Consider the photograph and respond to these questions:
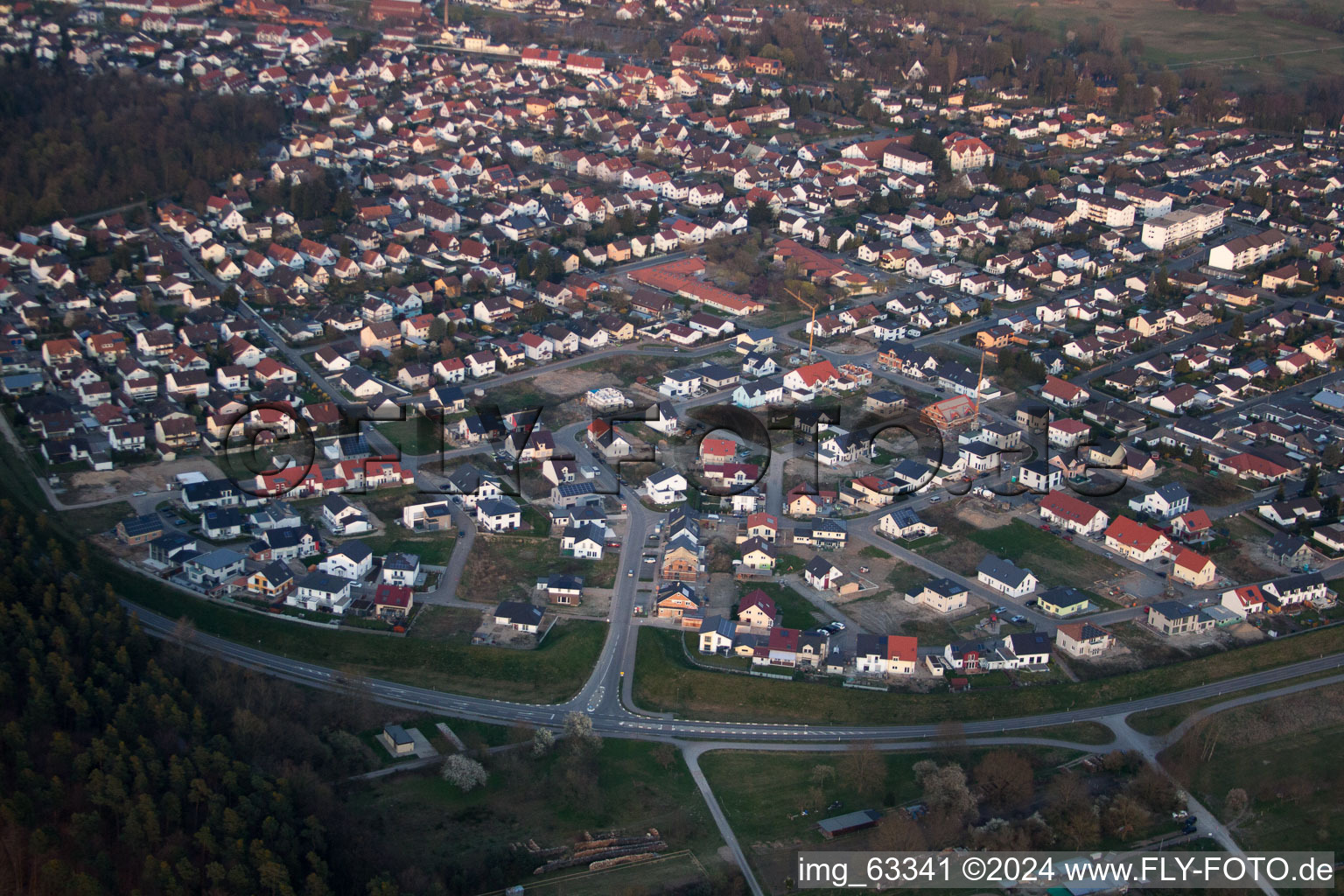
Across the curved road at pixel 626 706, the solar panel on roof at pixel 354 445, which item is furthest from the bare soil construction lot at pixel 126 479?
the curved road at pixel 626 706

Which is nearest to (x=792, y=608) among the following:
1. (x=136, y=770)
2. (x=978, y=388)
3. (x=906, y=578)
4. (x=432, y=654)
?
(x=906, y=578)

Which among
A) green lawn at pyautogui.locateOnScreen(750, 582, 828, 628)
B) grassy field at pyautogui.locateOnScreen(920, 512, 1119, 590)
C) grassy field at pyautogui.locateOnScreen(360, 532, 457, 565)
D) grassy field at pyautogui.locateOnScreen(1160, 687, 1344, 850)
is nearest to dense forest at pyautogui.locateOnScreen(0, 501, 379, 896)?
grassy field at pyautogui.locateOnScreen(360, 532, 457, 565)

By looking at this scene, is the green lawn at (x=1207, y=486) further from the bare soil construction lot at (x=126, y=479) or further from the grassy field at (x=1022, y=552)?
the bare soil construction lot at (x=126, y=479)

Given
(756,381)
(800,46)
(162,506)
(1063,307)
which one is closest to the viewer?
(162,506)

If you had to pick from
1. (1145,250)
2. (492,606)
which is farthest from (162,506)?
(1145,250)

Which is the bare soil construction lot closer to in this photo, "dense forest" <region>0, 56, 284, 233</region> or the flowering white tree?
the flowering white tree

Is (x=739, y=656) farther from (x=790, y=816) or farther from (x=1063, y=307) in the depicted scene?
(x=1063, y=307)
